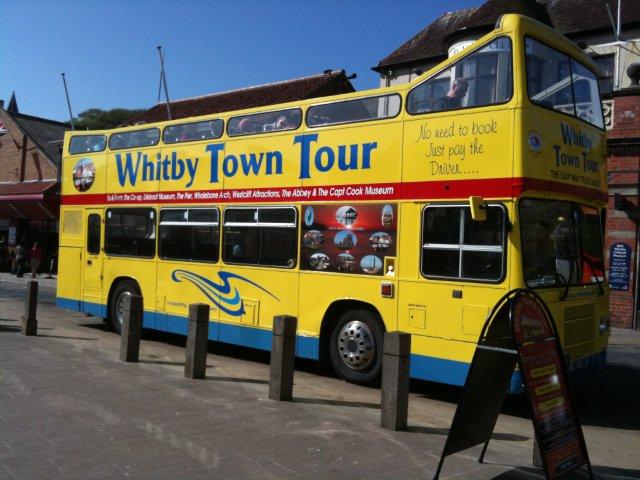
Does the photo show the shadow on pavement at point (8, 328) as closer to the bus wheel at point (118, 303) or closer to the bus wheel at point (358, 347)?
the bus wheel at point (118, 303)

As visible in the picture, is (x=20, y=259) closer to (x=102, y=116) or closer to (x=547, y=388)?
(x=547, y=388)

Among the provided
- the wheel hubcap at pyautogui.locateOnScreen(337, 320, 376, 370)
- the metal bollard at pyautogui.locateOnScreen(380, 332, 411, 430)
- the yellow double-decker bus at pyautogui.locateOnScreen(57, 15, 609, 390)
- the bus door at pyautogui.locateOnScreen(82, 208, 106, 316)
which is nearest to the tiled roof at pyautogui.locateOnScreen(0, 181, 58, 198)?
the bus door at pyautogui.locateOnScreen(82, 208, 106, 316)

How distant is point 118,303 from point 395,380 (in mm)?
7564

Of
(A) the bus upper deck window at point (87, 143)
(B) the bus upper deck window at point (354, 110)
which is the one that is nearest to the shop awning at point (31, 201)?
(A) the bus upper deck window at point (87, 143)

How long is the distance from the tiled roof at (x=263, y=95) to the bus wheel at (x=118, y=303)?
17.6 m

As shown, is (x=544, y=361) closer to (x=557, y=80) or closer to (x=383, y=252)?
(x=383, y=252)

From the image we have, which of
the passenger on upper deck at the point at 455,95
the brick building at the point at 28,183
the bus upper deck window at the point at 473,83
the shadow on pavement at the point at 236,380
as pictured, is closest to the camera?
the bus upper deck window at the point at 473,83

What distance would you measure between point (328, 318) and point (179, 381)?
2.16 m

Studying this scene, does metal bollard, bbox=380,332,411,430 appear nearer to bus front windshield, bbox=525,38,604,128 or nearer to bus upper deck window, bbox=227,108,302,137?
bus front windshield, bbox=525,38,604,128

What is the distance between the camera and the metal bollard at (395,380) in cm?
629

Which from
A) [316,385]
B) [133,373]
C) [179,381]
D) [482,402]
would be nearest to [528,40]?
[482,402]

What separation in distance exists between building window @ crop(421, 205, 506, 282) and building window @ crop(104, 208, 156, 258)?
5.76 meters

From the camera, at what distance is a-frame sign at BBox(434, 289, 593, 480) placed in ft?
14.8

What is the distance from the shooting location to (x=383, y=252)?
322 inches
